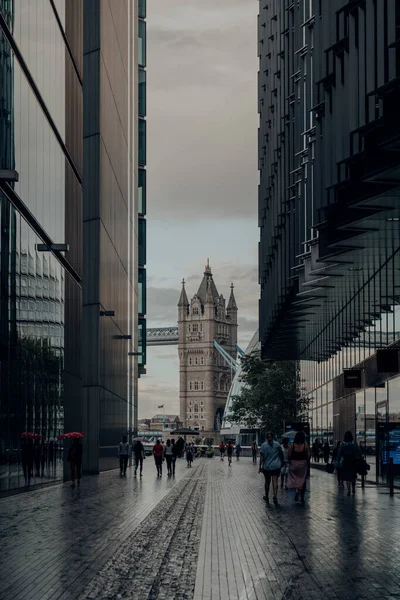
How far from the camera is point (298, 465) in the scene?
24203 millimetres

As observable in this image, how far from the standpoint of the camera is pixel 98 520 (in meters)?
18.2

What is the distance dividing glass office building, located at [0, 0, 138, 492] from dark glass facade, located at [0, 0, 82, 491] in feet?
0.16

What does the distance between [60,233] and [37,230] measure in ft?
15.9

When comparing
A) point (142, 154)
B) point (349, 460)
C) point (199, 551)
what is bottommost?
point (199, 551)

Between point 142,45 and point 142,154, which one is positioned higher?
point 142,45

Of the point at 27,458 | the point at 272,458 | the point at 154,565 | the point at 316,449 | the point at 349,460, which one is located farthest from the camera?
the point at 316,449

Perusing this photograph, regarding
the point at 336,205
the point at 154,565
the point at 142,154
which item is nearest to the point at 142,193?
the point at 142,154

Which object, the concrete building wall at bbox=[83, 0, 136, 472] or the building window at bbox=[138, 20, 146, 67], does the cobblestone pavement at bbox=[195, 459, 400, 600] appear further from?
the building window at bbox=[138, 20, 146, 67]

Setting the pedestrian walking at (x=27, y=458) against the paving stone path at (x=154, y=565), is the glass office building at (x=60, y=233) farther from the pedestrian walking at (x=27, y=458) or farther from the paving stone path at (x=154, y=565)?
the paving stone path at (x=154, y=565)

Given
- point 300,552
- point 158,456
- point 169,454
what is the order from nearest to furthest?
point 300,552 < point 158,456 < point 169,454

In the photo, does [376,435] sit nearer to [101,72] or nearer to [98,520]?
[98,520]

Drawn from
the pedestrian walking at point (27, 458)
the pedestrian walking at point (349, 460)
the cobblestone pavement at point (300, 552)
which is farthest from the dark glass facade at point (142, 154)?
the cobblestone pavement at point (300, 552)

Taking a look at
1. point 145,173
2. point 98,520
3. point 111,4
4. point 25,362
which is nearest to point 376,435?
point 25,362

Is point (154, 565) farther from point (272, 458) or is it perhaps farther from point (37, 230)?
point (37, 230)
